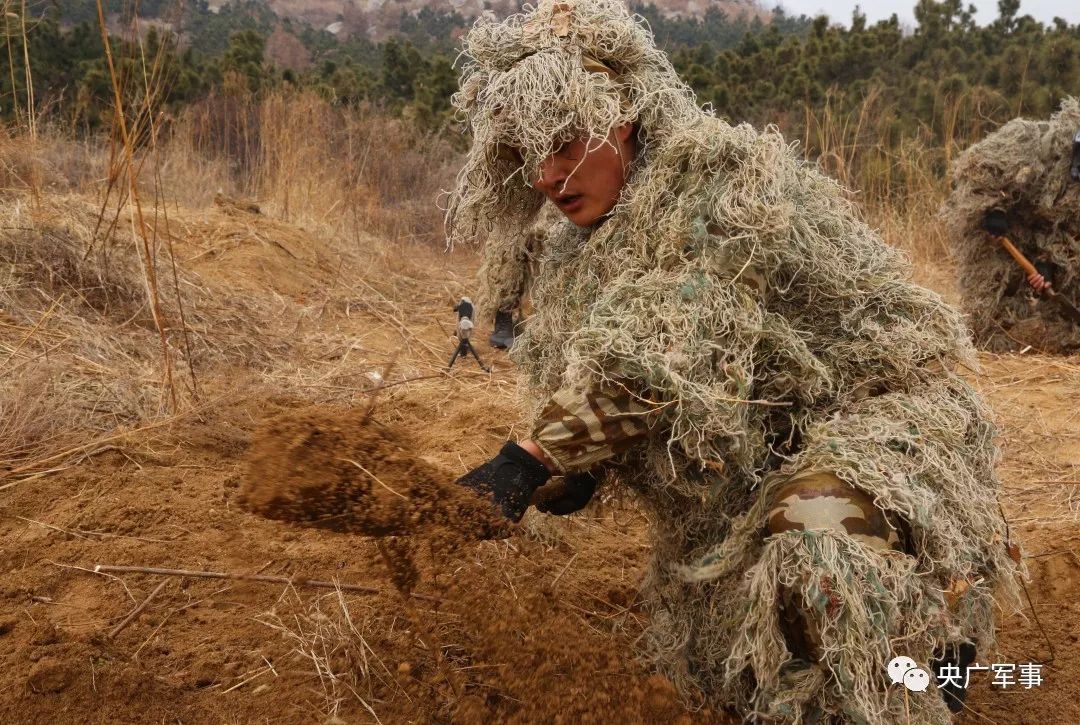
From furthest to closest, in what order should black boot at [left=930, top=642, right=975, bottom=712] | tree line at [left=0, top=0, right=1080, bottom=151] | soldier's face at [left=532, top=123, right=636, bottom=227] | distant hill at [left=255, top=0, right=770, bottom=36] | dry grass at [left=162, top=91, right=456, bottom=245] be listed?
distant hill at [left=255, top=0, right=770, bottom=36] → tree line at [left=0, top=0, right=1080, bottom=151] → dry grass at [left=162, top=91, right=456, bottom=245] → soldier's face at [left=532, top=123, right=636, bottom=227] → black boot at [left=930, top=642, right=975, bottom=712]

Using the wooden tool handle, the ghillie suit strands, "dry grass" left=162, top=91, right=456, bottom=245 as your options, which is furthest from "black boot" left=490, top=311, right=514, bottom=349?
the wooden tool handle

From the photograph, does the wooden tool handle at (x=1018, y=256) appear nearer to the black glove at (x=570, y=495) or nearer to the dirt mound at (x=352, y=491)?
the black glove at (x=570, y=495)

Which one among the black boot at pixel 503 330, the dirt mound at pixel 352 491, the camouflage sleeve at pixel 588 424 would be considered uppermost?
the camouflage sleeve at pixel 588 424

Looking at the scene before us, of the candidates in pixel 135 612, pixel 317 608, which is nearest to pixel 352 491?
pixel 317 608

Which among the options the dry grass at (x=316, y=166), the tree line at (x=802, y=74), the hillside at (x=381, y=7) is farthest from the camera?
the hillside at (x=381, y=7)

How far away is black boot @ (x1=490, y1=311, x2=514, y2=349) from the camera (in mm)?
4992

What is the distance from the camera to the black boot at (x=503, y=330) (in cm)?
499

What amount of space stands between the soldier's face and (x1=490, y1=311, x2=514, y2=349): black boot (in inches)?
125

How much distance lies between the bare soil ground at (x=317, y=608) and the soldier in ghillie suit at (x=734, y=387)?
0.30m

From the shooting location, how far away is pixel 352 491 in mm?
1424

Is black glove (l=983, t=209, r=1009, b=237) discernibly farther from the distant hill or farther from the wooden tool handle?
the distant hill

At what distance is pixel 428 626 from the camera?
1.94 m

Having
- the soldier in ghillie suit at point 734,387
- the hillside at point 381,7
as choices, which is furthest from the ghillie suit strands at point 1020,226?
the hillside at point 381,7

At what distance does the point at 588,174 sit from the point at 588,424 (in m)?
0.56
